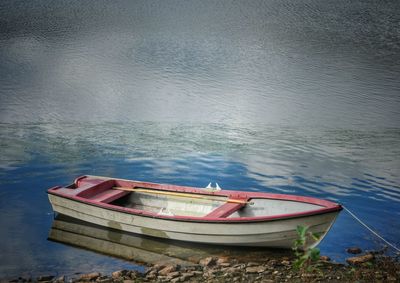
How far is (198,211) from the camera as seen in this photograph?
1564cm

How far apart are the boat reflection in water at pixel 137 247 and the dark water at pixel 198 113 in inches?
17.0

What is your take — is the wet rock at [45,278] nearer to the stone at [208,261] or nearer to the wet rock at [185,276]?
the wet rock at [185,276]

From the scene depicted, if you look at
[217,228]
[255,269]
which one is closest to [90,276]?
[217,228]

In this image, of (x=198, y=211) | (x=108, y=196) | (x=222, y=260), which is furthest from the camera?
(x=108, y=196)

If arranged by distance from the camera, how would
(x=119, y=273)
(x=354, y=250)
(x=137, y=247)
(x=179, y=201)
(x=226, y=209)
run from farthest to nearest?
1. (x=179, y=201)
2. (x=137, y=247)
3. (x=226, y=209)
4. (x=354, y=250)
5. (x=119, y=273)

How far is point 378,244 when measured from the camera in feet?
47.0

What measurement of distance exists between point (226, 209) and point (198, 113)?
15.4 meters

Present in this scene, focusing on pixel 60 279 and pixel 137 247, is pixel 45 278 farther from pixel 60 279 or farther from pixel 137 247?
pixel 137 247

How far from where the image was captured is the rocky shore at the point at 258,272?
1135 cm

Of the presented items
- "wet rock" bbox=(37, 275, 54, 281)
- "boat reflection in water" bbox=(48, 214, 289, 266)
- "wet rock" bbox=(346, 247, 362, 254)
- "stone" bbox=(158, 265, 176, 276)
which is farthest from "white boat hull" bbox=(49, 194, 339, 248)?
"wet rock" bbox=(37, 275, 54, 281)

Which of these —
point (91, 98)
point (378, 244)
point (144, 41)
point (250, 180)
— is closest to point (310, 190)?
point (250, 180)

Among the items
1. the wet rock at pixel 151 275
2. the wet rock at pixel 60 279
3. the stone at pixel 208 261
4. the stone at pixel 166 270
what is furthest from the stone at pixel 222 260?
the wet rock at pixel 60 279

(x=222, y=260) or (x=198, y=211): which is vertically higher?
(x=198, y=211)

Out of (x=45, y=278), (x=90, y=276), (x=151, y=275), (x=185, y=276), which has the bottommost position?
(x=45, y=278)
